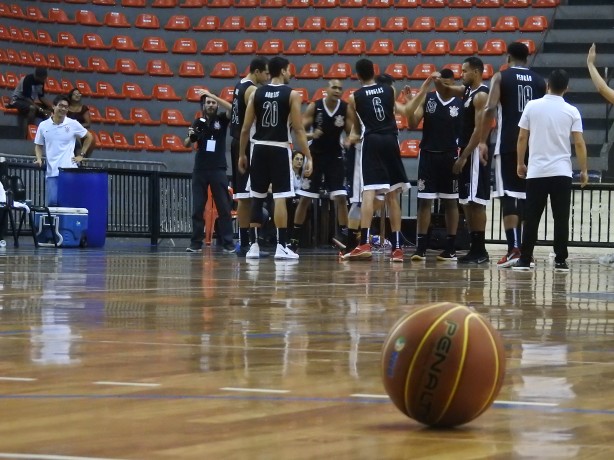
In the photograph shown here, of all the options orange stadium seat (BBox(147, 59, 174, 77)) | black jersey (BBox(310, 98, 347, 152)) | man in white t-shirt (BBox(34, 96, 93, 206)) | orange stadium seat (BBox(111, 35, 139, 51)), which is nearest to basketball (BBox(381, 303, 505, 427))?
black jersey (BBox(310, 98, 347, 152))

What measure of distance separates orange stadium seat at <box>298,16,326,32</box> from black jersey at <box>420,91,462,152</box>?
18.7 metres

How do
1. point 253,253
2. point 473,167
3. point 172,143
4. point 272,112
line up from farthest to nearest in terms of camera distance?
point 172,143 → point 253,253 → point 272,112 → point 473,167

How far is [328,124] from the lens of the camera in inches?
645

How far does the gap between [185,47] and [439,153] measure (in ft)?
64.6

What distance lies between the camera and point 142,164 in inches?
1090

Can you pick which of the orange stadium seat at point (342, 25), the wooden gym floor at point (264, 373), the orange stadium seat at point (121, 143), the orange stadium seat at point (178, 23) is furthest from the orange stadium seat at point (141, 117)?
the wooden gym floor at point (264, 373)

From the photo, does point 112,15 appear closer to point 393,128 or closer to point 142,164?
point 142,164

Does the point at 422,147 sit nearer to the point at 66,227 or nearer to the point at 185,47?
the point at 66,227

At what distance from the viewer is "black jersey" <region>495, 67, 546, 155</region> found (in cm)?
1365

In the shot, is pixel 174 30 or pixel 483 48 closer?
pixel 483 48

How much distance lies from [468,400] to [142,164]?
81.0 ft

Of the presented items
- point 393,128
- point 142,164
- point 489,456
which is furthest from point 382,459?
point 142,164

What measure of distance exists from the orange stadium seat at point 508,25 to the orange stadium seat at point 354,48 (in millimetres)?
3322

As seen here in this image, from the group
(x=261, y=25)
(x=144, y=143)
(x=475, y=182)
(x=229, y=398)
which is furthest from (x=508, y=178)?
(x=261, y=25)
